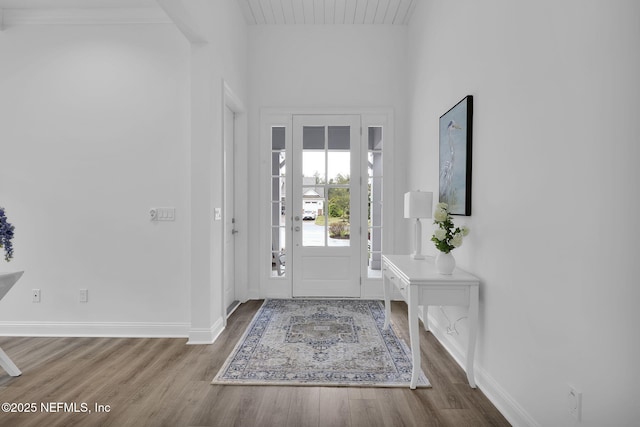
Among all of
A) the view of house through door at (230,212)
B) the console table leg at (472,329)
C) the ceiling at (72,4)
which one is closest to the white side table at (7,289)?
the view of house through door at (230,212)

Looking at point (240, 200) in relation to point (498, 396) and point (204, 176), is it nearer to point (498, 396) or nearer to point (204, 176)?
point (204, 176)

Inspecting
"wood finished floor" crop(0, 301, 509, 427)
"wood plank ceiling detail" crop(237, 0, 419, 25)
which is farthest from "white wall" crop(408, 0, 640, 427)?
"wood plank ceiling detail" crop(237, 0, 419, 25)

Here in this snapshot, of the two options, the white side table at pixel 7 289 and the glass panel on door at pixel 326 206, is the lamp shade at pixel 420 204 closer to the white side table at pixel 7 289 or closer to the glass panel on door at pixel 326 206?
the glass panel on door at pixel 326 206

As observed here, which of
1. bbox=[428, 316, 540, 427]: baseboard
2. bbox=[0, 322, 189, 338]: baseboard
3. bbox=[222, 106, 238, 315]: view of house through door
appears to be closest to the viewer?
bbox=[428, 316, 540, 427]: baseboard

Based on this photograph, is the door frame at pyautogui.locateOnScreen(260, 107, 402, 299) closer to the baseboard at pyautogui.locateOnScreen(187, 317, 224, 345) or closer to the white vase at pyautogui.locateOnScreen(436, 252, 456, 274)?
the baseboard at pyautogui.locateOnScreen(187, 317, 224, 345)

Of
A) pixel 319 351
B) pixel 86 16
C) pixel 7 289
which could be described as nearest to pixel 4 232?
pixel 7 289

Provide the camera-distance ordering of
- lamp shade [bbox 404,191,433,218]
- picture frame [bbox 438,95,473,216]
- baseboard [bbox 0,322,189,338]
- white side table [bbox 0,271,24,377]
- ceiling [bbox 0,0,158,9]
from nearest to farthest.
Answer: white side table [bbox 0,271,24,377]
picture frame [bbox 438,95,473,216]
lamp shade [bbox 404,191,433,218]
ceiling [bbox 0,0,158,9]
baseboard [bbox 0,322,189,338]

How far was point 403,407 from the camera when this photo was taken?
2178 millimetres

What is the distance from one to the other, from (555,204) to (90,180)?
359cm

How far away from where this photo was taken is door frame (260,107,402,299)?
4578 millimetres

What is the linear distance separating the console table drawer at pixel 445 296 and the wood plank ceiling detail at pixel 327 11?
3232mm

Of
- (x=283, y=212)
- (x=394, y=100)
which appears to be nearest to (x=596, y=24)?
(x=394, y=100)

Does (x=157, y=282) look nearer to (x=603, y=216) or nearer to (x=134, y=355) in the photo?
(x=134, y=355)

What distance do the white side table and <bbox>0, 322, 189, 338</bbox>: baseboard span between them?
81cm
